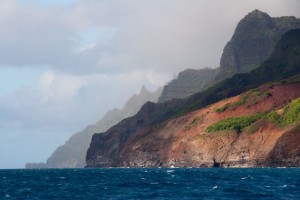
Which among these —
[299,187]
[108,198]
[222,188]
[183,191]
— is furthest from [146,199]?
[299,187]

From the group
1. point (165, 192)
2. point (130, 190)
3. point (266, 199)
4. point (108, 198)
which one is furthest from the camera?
point (130, 190)

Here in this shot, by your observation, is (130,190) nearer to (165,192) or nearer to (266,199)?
(165,192)

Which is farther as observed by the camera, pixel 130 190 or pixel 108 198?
pixel 130 190

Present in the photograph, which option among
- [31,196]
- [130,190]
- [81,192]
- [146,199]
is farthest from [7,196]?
[146,199]

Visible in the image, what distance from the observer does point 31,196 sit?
10050cm

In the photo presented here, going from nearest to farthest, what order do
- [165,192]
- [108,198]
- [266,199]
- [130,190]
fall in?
[266,199] → [108,198] → [165,192] → [130,190]

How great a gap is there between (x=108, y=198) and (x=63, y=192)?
60.4ft

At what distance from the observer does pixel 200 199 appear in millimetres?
85875

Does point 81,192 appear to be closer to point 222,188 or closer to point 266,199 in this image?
point 222,188

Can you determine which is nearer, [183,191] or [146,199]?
[146,199]

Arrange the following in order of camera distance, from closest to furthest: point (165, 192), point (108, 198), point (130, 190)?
point (108, 198)
point (165, 192)
point (130, 190)

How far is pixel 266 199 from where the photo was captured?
8450cm

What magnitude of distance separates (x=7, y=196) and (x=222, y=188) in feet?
117

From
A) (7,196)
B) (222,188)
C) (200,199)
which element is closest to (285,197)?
(200,199)
